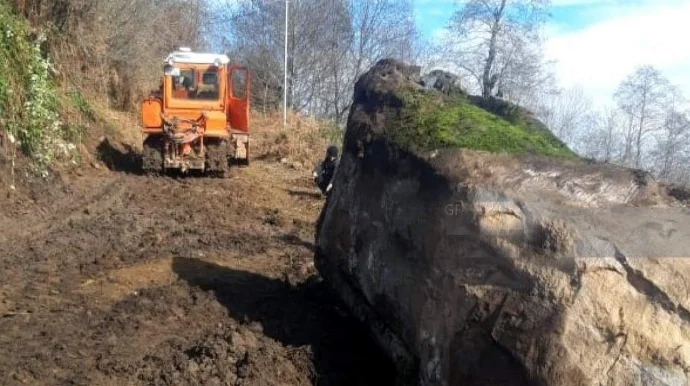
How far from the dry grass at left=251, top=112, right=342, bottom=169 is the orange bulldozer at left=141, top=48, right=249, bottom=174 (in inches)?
167

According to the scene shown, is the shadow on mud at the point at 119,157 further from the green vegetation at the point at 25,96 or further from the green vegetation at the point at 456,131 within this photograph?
the green vegetation at the point at 456,131

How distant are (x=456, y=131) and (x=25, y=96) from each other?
30.7ft

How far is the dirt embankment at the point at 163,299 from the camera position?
16.7ft

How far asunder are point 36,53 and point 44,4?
10.4ft

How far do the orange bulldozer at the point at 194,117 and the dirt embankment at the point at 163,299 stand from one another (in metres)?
2.65

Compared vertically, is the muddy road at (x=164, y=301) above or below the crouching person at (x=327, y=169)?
below

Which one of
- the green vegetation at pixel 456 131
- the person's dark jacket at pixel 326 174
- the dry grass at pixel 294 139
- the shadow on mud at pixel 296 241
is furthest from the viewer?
the dry grass at pixel 294 139

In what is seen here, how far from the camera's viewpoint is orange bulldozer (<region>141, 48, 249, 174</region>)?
50.5 feet

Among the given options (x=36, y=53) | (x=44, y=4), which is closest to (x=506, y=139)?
(x=36, y=53)

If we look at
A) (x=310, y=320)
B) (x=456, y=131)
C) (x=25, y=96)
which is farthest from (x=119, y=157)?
(x=456, y=131)

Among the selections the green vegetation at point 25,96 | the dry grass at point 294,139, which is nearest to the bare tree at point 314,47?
the dry grass at point 294,139

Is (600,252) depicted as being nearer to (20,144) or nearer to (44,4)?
(20,144)

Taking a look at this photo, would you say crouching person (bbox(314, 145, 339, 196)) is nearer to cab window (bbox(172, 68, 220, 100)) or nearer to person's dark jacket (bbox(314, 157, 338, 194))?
person's dark jacket (bbox(314, 157, 338, 194))

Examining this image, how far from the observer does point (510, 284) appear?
3.88 metres
